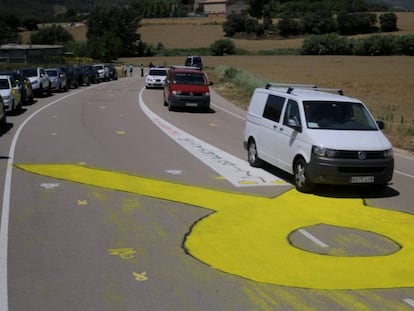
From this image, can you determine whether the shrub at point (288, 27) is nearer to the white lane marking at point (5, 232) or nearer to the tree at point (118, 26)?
the tree at point (118, 26)

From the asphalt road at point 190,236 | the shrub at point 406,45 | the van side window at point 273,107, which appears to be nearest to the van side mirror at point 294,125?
the van side window at point 273,107

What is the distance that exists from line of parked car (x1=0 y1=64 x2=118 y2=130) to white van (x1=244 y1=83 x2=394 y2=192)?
1080 cm

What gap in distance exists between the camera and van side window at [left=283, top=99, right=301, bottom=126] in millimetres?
11874

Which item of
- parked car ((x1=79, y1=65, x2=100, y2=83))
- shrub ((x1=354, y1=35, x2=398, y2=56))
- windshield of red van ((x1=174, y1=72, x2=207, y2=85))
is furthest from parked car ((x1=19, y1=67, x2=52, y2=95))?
shrub ((x1=354, y1=35, x2=398, y2=56))

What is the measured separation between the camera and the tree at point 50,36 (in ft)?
443

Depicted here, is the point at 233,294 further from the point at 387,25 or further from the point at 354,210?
the point at 387,25

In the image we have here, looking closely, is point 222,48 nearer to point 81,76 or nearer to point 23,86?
point 81,76

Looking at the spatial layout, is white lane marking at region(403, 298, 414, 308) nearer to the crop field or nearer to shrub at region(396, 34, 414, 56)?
the crop field

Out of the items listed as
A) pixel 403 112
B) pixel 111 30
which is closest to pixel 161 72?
pixel 403 112

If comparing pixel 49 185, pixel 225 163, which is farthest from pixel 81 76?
pixel 49 185

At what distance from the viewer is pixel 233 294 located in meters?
6.14

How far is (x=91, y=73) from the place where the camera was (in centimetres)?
5506

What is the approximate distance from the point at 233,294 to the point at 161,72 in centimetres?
4086

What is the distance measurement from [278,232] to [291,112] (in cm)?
413
